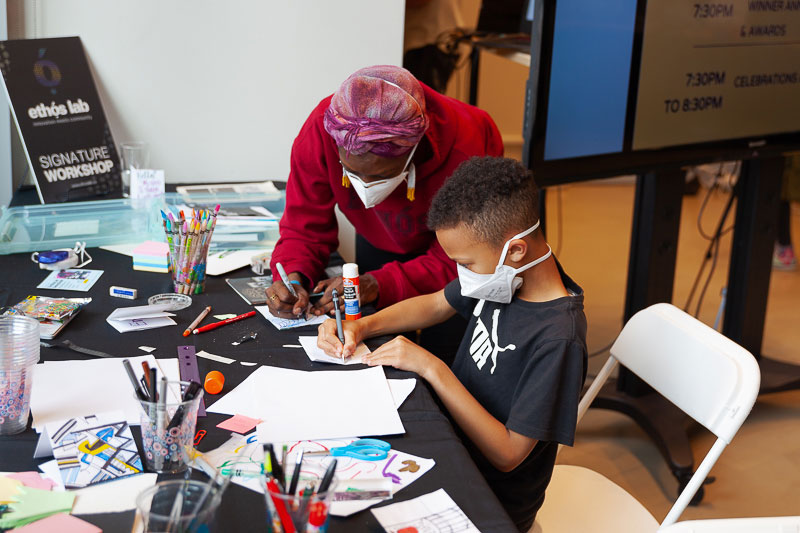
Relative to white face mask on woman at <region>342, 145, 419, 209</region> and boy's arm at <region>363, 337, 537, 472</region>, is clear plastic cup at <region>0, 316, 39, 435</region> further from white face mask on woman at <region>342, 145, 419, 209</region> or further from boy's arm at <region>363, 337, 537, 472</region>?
white face mask on woman at <region>342, 145, 419, 209</region>

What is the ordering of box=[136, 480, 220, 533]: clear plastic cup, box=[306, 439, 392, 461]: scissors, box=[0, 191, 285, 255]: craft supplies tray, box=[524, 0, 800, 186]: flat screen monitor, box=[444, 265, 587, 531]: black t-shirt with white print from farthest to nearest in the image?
box=[524, 0, 800, 186]: flat screen monitor, box=[0, 191, 285, 255]: craft supplies tray, box=[444, 265, 587, 531]: black t-shirt with white print, box=[306, 439, 392, 461]: scissors, box=[136, 480, 220, 533]: clear plastic cup

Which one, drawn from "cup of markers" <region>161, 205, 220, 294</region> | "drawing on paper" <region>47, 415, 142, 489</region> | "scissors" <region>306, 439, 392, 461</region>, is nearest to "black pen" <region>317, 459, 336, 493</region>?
"scissors" <region>306, 439, 392, 461</region>

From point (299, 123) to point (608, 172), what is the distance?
1.03 metres

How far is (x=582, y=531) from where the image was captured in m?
1.43

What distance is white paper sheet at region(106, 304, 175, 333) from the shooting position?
4.99 ft

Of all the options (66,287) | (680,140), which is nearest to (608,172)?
(680,140)

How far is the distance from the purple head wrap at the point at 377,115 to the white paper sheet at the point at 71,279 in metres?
0.67

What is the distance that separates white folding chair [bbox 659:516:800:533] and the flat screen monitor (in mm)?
1335

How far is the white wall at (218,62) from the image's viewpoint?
2.35m

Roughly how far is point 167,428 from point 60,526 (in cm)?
17

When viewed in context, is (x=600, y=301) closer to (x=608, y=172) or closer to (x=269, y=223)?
(x=608, y=172)

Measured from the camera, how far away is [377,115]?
4.97 ft

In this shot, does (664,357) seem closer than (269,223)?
Yes

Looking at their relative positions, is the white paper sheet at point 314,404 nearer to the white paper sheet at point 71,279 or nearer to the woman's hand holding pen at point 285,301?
the woman's hand holding pen at point 285,301
